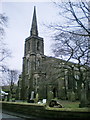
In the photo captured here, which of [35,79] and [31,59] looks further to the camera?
[31,59]

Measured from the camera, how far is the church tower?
49.0 metres

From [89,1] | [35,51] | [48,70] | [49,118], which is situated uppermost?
[35,51]

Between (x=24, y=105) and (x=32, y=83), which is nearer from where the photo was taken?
(x=24, y=105)

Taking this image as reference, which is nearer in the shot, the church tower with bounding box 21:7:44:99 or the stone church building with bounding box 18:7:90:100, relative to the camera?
the stone church building with bounding box 18:7:90:100

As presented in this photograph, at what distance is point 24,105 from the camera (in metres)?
12.8

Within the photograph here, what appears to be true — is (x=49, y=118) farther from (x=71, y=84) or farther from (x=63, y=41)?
(x=71, y=84)

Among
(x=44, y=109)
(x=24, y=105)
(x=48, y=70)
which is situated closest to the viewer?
(x=44, y=109)

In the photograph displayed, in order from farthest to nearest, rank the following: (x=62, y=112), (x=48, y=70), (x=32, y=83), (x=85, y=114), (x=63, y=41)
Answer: (x=32, y=83) < (x=48, y=70) < (x=63, y=41) < (x=62, y=112) < (x=85, y=114)

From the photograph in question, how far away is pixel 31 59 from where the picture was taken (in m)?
51.4

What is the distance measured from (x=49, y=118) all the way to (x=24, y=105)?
338cm

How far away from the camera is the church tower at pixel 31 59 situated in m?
49.0

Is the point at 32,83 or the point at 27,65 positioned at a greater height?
the point at 27,65

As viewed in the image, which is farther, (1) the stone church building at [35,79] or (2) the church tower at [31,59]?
(2) the church tower at [31,59]

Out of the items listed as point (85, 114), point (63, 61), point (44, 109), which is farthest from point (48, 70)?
point (85, 114)
